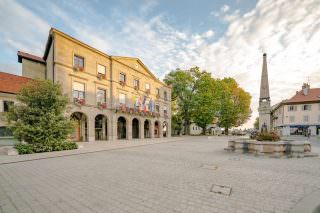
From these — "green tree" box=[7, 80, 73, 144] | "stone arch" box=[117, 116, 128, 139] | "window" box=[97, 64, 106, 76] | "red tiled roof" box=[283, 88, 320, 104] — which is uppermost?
"window" box=[97, 64, 106, 76]

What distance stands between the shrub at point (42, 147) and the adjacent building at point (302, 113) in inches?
1614

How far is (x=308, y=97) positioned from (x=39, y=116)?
5097 cm

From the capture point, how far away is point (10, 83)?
20047mm

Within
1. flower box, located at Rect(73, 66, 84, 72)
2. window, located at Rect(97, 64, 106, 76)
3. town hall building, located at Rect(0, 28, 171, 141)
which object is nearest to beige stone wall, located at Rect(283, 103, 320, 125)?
town hall building, located at Rect(0, 28, 171, 141)

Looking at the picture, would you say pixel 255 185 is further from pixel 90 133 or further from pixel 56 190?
pixel 90 133

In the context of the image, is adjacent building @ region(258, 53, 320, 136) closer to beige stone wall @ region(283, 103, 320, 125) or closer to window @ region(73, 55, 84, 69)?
beige stone wall @ region(283, 103, 320, 125)

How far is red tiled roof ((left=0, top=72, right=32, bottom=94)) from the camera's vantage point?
19.0 meters

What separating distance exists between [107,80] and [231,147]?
1862cm

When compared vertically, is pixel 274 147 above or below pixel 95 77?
below

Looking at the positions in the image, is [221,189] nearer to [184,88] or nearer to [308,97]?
[184,88]

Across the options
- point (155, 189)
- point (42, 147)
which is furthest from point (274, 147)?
point (42, 147)

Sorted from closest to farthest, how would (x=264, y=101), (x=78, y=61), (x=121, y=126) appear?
1. (x=264, y=101)
2. (x=78, y=61)
3. (x=121, y=126)

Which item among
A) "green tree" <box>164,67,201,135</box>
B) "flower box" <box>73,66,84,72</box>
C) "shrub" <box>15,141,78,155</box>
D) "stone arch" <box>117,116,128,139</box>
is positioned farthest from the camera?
"green tree" <box>164,67,201,135</box>

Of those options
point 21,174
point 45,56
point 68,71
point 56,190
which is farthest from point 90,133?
point 56,190
